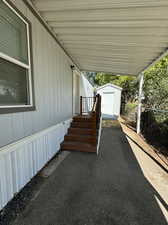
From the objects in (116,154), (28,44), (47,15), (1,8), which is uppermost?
(47,15)

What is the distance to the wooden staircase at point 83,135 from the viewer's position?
3.79 m

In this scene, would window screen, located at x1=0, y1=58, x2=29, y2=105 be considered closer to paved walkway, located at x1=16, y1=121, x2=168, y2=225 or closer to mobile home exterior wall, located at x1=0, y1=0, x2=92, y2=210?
mobile home exterior wall, located at x1=0, y1=0, x2=92, y2=210

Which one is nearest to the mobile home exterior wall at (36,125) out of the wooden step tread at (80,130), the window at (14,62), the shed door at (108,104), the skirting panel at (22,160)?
the skirting panel at (22,160)

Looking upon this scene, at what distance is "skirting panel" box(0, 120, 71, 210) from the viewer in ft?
5.55

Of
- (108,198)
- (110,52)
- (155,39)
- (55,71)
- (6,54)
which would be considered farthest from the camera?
(110,52)

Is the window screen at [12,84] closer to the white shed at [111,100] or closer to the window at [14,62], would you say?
the window at [14,62]

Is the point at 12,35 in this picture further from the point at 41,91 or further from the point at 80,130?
the point at 80,130

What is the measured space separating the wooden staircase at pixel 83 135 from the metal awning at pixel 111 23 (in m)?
1.77

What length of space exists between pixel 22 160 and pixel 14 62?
1.59m

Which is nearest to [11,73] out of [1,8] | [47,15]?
[1,8]

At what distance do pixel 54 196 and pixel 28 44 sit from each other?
105 inches

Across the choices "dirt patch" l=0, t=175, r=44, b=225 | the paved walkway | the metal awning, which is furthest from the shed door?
"dirt patch" l=0, t=175, r=44, b=225

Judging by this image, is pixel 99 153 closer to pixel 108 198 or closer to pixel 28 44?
pixel 108 198

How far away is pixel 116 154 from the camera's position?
3.76 metres
